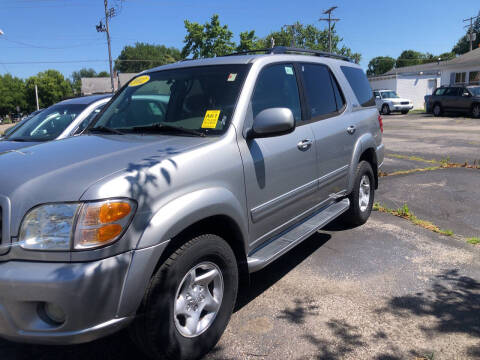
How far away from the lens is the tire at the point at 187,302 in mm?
2236

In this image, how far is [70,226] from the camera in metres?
2.05

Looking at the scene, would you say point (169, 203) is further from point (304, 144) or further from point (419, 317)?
point (419, 317)

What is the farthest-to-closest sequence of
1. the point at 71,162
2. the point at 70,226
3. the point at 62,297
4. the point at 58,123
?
the point at 58,123 → the point at 71,162 → the point at 70,226 → the point at 62,297

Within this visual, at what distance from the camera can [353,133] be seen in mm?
4672

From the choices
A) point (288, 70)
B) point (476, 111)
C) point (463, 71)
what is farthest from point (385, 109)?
point (288, 70)

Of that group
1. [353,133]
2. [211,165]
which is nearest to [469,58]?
[353,133]

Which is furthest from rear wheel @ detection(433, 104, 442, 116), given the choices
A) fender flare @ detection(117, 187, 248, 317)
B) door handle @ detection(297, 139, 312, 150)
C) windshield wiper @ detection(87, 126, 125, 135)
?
fender flare @ detection(117, 187, 248, 317)

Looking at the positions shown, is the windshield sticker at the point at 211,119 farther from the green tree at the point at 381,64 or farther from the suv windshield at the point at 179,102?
the green tree at the point at 381,64

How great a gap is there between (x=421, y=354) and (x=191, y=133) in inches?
84.4

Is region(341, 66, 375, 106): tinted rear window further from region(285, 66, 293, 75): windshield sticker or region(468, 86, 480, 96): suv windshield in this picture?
region(468, 86, 480, 96): suv windshield

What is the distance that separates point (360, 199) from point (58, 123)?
15.7 feet

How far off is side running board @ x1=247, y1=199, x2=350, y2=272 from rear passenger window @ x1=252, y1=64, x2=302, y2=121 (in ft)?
3.19

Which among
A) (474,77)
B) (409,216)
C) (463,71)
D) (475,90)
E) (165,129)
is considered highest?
(463,71)

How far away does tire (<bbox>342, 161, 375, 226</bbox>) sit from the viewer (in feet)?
16.0
